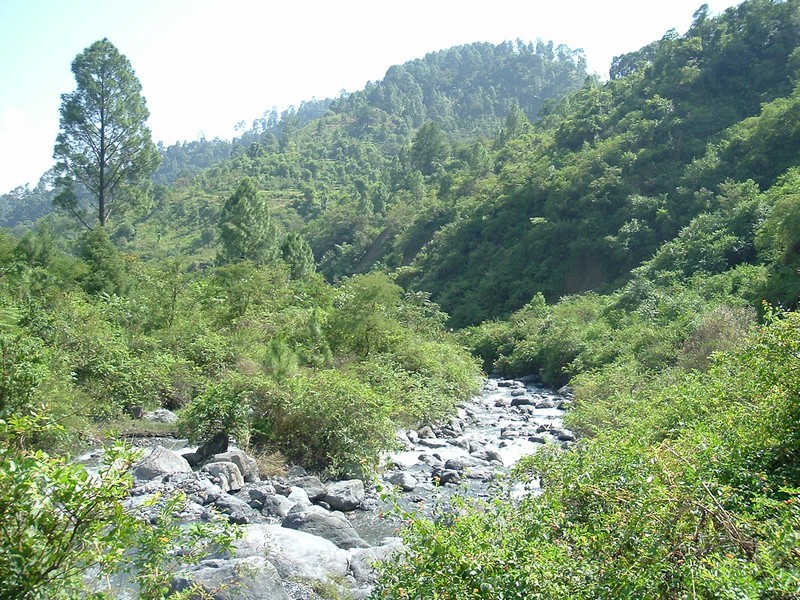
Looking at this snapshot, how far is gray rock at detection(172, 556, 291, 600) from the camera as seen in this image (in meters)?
5.73

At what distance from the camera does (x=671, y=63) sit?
4231cm

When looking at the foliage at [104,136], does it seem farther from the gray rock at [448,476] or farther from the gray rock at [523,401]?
the gray rock at [448,476]

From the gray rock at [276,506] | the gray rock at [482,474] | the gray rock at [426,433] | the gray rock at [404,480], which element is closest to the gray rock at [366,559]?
the gray rock at [276,506]

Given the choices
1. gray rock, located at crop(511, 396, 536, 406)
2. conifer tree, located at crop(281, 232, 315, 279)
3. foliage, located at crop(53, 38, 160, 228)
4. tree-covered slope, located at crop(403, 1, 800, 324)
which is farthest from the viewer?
conifer tree, located at crop(281, 232, 315, 279)

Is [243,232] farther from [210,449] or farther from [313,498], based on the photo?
[313,498]

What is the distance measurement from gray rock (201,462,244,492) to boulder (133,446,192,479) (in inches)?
17.2

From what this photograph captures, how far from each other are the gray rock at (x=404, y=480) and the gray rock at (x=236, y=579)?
4.43 metres

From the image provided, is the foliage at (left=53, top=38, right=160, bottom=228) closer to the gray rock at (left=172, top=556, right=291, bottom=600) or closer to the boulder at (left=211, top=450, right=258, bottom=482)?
the boulder at (left=211, top=450, right=258, bottom=482)

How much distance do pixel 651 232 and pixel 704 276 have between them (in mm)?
10029

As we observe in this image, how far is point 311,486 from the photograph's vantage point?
10.3m

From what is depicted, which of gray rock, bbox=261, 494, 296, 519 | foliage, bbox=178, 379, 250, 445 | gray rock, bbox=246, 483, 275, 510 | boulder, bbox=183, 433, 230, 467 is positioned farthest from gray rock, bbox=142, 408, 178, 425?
gray rock, bbox=261, 494, 296, 519

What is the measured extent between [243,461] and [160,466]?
127cm

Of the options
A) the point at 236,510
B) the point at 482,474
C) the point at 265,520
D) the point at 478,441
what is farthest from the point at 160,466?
the point at 478,441

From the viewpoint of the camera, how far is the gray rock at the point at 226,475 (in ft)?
32.7
